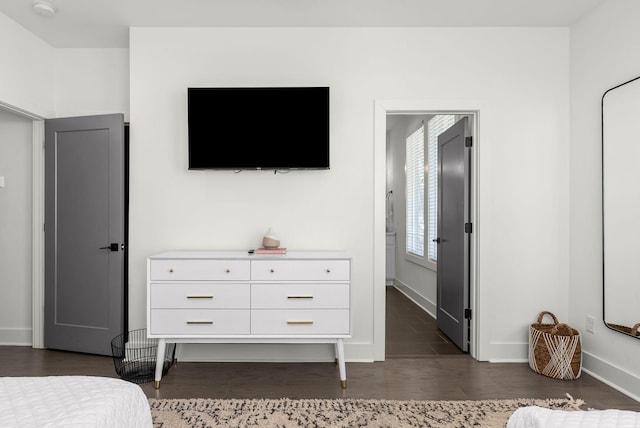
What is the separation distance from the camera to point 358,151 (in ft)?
10.5

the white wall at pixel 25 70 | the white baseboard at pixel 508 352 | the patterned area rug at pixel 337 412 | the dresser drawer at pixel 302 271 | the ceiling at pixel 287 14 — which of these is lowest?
the patterned area rug at pixel 337 412

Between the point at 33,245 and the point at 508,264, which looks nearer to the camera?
the point at 508,264

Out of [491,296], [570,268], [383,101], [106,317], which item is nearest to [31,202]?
[106,317]

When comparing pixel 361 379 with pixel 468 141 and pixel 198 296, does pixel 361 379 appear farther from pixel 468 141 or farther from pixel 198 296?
pixel 468 141

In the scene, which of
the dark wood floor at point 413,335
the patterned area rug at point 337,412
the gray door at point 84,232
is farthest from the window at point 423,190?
the gray door at point 84,232

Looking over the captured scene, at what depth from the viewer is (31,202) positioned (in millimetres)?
3584

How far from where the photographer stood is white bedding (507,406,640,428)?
107 centimetres

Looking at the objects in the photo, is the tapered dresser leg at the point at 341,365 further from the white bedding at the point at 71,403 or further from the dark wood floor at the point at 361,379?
the white bedding at the point at 71,403

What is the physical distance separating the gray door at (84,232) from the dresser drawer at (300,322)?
136cm

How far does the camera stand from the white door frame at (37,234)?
3.51m

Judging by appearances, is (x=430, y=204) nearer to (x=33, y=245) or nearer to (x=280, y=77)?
(x=280, y=77)

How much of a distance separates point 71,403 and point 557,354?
2.96 meters

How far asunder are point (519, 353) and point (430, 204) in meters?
2.14

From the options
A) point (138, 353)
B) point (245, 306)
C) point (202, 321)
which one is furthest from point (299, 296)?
point (138, 353)
